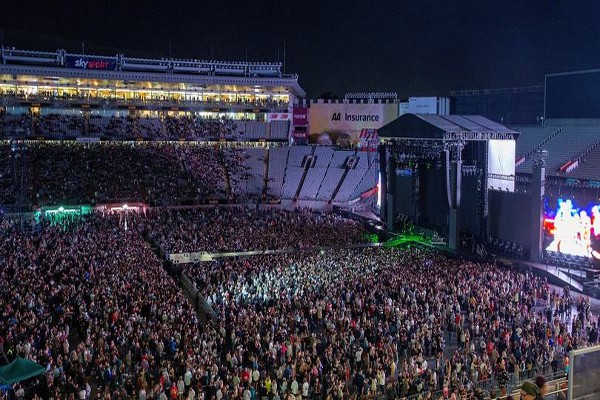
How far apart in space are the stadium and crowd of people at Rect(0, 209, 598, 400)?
8 centimetres

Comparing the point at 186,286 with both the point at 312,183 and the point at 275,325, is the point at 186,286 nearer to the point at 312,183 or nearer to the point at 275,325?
the point at 275,325

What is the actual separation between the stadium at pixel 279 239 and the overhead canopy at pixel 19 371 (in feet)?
0.21

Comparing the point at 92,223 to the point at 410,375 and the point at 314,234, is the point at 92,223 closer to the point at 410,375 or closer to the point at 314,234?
the point at 314,234

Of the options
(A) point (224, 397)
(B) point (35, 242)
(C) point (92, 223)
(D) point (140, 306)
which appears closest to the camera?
(A) point (224, 397)

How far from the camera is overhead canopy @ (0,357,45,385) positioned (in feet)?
40.2

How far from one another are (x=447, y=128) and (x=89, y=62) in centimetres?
3190

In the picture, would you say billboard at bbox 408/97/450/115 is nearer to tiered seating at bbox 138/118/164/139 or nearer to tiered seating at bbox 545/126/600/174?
tiered seating at bbox 545/126/600/174

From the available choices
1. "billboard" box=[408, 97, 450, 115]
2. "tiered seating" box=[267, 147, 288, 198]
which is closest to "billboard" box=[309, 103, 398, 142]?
"billboard" box=[408, 97, 450, 115]

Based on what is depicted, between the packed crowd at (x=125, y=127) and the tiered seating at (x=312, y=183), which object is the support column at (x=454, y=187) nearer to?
the tiered seating at (x=312, y=183)

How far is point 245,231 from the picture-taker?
93.5 feet

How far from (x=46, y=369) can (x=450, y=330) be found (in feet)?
34.9

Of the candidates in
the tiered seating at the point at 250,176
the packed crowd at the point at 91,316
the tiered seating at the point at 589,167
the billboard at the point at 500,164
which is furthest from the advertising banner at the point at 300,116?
the packed crowd at the point at 91,316

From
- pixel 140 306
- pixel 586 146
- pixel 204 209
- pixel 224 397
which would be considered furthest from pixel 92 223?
pixel 586 146

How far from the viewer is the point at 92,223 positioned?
93.0ft
